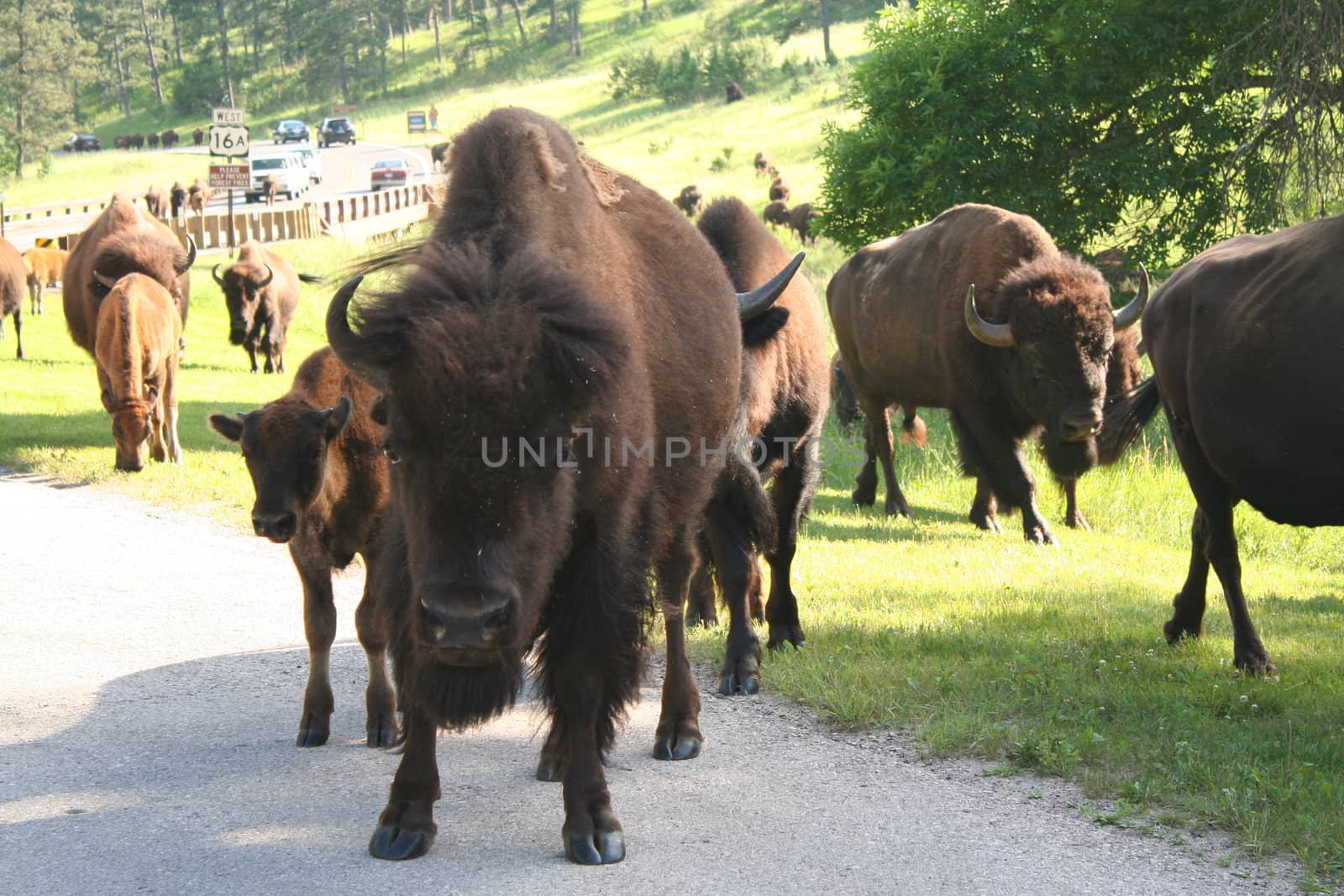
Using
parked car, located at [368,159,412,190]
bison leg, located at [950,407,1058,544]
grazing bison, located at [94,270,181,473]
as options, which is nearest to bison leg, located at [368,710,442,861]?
bison leg, located at [950,407,1058,544]

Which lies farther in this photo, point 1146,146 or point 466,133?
point 1146,146

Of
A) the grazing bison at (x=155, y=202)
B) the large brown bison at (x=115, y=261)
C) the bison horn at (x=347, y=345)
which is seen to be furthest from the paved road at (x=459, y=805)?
the grazing bison at (x=155, y=202)

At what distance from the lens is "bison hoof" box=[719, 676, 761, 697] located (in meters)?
6.80

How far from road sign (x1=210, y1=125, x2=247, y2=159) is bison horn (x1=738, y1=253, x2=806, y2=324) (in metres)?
26.5

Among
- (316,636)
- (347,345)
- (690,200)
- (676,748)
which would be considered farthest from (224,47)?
(347,345)

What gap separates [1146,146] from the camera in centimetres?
1970

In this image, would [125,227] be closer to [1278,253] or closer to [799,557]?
[799,557]

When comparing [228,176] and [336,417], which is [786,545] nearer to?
[336,417]

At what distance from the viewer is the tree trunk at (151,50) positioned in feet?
378

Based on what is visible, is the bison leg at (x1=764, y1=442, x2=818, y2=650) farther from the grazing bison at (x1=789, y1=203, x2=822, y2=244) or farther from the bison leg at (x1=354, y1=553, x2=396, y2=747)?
the grazing bison at (x1=789, y1=203, x2=822, y2=244)

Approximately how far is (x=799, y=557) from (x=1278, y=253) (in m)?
4.35

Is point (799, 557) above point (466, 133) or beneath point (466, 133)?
beneath

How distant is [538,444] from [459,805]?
1.80 m

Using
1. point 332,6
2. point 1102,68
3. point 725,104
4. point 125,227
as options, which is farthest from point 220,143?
point 332,6
